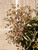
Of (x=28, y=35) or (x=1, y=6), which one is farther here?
(x=1, y=6)

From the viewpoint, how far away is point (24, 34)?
0.41 meters

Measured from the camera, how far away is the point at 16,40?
43cm

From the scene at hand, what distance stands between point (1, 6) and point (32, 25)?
23.1 inches

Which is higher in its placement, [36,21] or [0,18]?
[36,21]

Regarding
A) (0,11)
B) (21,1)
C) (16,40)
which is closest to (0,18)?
(0,11)

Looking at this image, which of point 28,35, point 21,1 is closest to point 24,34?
point 28,35

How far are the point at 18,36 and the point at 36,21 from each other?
91 millimetres

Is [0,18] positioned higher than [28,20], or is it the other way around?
[28,20]

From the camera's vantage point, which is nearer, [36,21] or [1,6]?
[36,21]

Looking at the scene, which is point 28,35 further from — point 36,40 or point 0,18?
point 0,18

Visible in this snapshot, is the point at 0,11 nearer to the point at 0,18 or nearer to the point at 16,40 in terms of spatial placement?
the point at 0,18

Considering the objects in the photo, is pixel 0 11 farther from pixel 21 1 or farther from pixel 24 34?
pixel 24 34

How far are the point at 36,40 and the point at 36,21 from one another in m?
0.07

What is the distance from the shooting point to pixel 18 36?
0.43 metres
